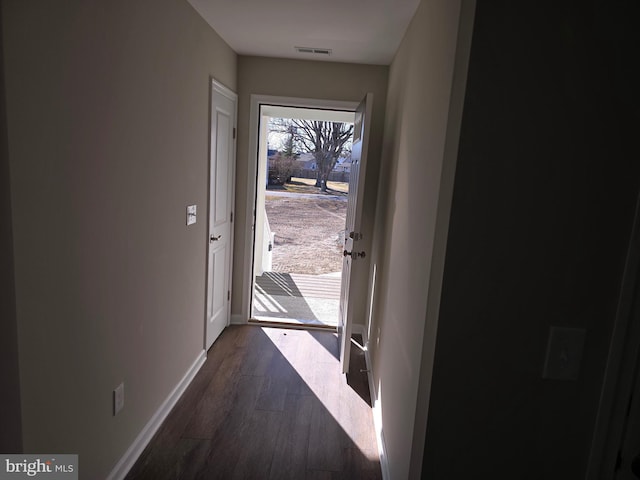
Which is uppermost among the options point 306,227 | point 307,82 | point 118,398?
point 307,82

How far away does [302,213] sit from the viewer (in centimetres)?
952

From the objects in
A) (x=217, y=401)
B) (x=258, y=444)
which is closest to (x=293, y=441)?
(x=258, y=444)

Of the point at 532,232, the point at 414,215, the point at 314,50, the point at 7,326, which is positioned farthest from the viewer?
the point at 314,50

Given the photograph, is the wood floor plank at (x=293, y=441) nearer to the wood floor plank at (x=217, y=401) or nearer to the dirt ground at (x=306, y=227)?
the wood floor plank at (x=217, y=401)

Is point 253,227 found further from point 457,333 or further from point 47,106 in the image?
point 457,333

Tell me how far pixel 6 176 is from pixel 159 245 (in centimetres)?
113

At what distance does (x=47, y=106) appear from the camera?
133 cm

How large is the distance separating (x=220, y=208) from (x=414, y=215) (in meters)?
2.02

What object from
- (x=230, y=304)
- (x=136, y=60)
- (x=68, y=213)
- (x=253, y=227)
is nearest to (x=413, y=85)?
(x=136, y=60)

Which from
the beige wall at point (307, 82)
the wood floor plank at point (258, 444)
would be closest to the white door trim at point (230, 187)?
the beige wall at point (307, 82)

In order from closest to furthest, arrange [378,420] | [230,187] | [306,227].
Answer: [378,420]
[230,187]
[306,227]

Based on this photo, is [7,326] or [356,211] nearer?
[7,326]

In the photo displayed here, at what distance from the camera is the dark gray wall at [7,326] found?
1.19 metres

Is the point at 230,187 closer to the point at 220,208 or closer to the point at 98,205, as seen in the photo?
the point at 220,208
